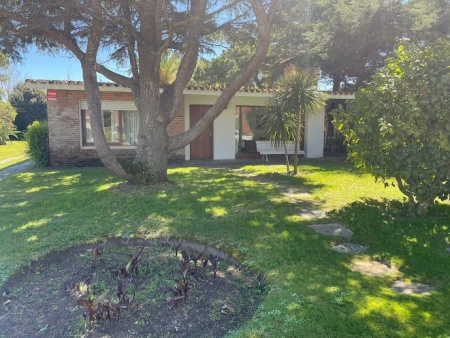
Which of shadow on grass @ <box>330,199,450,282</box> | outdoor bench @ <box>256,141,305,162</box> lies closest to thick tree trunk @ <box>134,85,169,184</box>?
shadow on grass @ <box>330,199,450,282</box>

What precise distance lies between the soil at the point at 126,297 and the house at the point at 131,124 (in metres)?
9.65

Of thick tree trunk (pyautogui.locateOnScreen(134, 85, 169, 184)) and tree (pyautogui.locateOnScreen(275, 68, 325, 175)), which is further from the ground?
tree (pyautogui.locateOnScreen(275, 68, 325, 175))

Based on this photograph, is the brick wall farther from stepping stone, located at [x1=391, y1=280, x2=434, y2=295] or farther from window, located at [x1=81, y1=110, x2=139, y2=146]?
stepping stone, located at [x1=391, y1=280, x2=434, y2=295]

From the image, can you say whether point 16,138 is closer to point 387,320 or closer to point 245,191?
point 245,191

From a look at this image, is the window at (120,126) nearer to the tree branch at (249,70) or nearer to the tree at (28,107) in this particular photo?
the tree branch at (249,70)

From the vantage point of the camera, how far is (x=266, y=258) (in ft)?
14.0

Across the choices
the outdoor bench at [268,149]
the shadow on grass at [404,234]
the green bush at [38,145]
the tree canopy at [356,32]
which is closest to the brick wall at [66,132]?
the green bush at [38,145]

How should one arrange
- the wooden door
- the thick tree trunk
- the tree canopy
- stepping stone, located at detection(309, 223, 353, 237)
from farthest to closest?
the tree canopy → the wooden door → the thick tree trunk → stepping stone, located at detection(309, 223, 353, 237)

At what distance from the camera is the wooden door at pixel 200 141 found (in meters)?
15.1

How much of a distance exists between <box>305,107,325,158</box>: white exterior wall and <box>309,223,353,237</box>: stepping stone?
10649mm

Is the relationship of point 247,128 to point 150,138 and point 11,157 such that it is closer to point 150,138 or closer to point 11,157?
point 150,138

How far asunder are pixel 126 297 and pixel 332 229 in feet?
11.1

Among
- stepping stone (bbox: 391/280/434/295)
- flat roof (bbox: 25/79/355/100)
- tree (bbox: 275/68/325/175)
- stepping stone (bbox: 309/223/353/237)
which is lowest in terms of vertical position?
stepping stone (bbox: 391/280/434/295)

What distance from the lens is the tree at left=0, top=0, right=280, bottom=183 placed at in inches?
280
